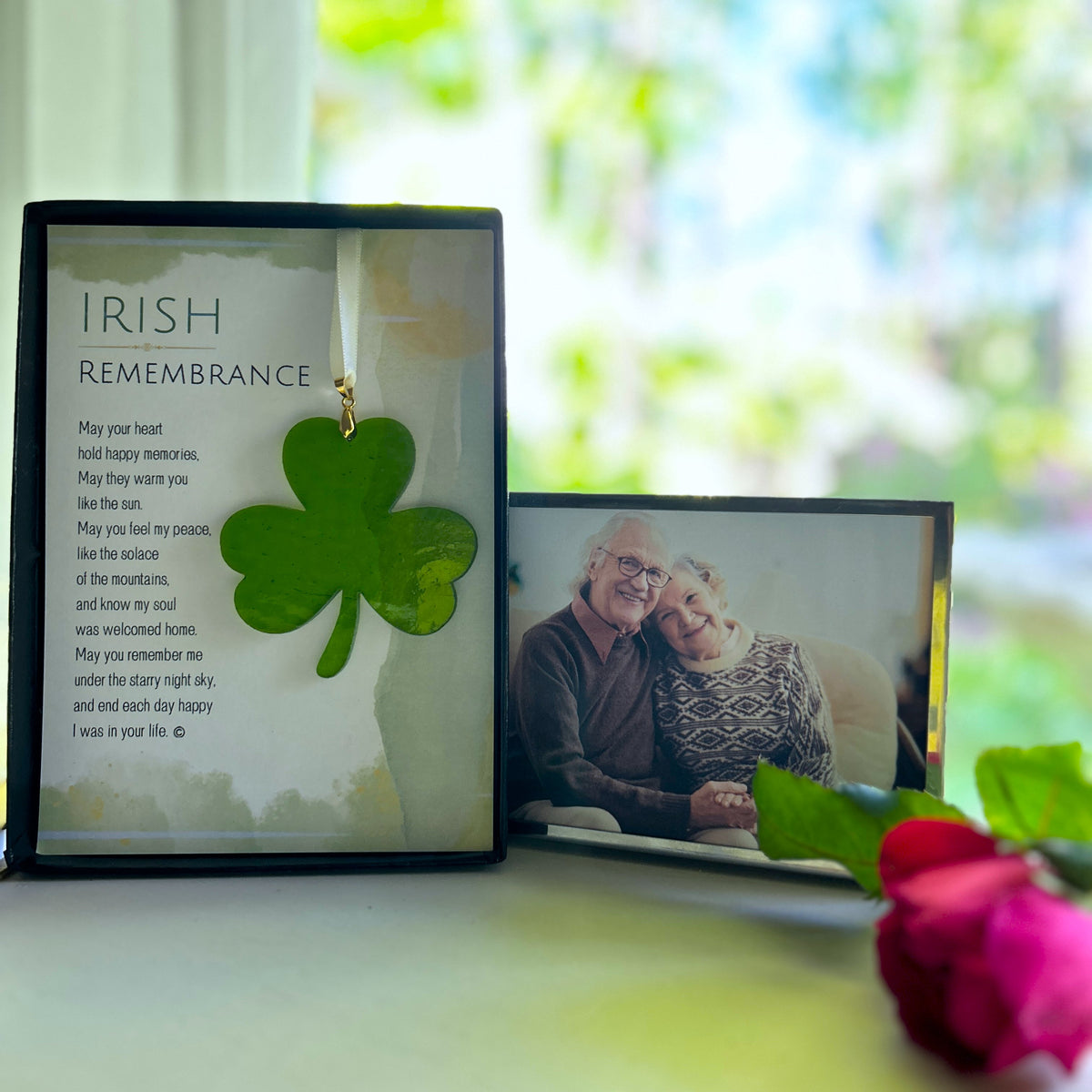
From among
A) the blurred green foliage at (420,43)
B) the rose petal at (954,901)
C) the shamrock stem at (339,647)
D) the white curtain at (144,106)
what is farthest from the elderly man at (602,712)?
the blurred green foliage at (420,43)

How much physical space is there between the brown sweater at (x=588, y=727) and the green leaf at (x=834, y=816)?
0.10 m

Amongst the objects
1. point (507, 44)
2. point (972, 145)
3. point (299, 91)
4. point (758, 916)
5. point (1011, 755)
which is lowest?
point (758, 916)

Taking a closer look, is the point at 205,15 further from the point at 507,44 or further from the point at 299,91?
the point at 507,44

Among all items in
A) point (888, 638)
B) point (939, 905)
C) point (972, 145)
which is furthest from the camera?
point (972, 145)

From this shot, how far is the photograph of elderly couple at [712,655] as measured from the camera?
1.72 ft

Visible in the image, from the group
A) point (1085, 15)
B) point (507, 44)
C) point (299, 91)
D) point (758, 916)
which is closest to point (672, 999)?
point (758, 916)

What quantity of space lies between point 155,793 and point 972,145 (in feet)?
6.42

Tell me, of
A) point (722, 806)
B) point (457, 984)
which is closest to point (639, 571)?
point (722, 806)

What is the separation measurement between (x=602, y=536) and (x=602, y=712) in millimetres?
111

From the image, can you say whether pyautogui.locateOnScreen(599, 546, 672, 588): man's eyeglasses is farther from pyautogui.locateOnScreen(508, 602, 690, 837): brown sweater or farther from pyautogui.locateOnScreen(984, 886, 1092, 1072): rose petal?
pyautogui.locateOnScreen(984, 886, 1092, 1072): rose petal

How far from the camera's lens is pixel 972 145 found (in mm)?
1807

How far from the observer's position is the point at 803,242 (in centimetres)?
172

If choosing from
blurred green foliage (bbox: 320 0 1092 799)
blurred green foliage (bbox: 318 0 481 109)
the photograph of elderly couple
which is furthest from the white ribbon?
blurred green foliage (bbox: 318 0 481 109)

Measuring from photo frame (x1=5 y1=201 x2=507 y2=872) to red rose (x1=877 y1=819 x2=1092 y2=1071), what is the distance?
243 mm
